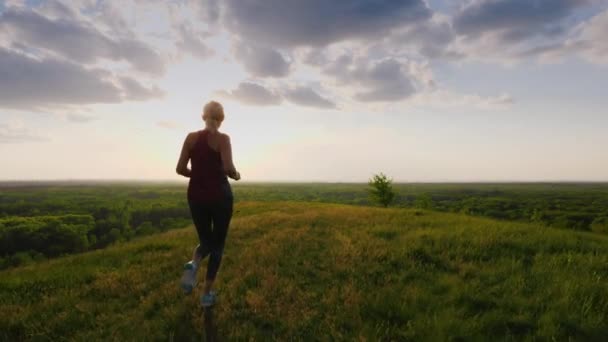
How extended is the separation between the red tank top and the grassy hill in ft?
5.89

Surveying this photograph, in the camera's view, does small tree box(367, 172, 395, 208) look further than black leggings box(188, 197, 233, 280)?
Yes

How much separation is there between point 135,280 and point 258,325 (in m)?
3.83

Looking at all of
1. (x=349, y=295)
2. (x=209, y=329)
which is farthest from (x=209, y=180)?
(x=349, y=295)

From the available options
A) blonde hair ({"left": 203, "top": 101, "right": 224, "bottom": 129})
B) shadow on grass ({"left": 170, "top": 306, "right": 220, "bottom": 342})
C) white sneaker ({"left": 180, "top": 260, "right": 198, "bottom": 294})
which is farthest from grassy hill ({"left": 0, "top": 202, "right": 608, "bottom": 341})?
blonde hair ({"left": 203, "top": 101, "right": 224, "bottom": 129})

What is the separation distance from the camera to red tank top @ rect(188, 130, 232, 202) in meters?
4.14

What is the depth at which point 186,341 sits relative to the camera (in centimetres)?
392

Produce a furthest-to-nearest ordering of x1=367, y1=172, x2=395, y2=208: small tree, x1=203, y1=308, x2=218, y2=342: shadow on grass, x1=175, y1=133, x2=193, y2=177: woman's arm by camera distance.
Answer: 1. x1=367, y1=172, x2=395, y2=208: small tree
2. x1=175, y1=133, x2=193, y2=177: woman's arm
3. x1=203, y1=308, x2=218, y2=342: shadow on grass

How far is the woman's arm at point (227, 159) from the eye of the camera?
4211mm

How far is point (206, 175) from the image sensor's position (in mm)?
4160

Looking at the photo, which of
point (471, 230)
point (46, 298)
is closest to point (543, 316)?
point (471, 230)

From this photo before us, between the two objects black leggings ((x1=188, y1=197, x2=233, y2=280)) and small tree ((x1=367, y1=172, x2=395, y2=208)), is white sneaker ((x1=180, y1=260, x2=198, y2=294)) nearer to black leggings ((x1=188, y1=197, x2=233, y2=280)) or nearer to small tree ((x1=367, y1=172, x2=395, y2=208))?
black leggings ((x1=188, y1=197, x2=233, y2=280))

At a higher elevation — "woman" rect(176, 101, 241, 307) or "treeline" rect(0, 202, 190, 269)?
"woman" rect(176, 101, 241, 307)

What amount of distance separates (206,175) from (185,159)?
1.59 feet

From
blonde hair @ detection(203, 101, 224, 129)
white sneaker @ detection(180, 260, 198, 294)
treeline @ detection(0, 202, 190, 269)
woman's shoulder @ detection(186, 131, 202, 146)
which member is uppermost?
blonde hair @ detection(203, 101, 224, 129)
